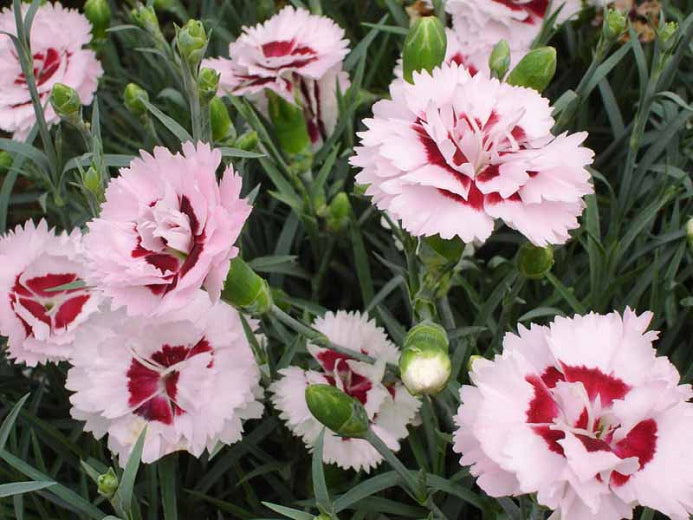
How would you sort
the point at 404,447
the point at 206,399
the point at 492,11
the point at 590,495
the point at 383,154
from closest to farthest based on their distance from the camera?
1. the point at 590,495
2. the point at 383,154
3. the point at 206,399
4. the point at 404,447
5. the point at 492,11

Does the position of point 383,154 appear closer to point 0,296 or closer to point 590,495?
point 590,495

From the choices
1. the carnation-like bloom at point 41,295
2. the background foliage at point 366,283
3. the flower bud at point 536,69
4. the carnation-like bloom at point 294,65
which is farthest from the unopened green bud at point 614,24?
the carnation-like bloom at point 41,295

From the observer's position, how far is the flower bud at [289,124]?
1245 mm

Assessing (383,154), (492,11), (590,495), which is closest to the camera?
(590,495)

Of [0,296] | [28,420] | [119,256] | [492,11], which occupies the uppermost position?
[492,11]

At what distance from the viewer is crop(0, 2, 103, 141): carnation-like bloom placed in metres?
1.28

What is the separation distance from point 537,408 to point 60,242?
0.67 metres

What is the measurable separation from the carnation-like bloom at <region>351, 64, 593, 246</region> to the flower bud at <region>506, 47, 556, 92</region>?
3.5 inches

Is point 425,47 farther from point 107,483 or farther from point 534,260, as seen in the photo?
point 107,483

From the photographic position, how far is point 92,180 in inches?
35.2

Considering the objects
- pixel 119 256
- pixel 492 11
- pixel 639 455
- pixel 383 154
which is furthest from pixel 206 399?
pixel 492 11

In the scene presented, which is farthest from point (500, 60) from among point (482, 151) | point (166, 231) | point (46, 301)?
point (46, 301)

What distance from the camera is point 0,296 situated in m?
1.05

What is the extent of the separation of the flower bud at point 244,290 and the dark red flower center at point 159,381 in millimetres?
137
